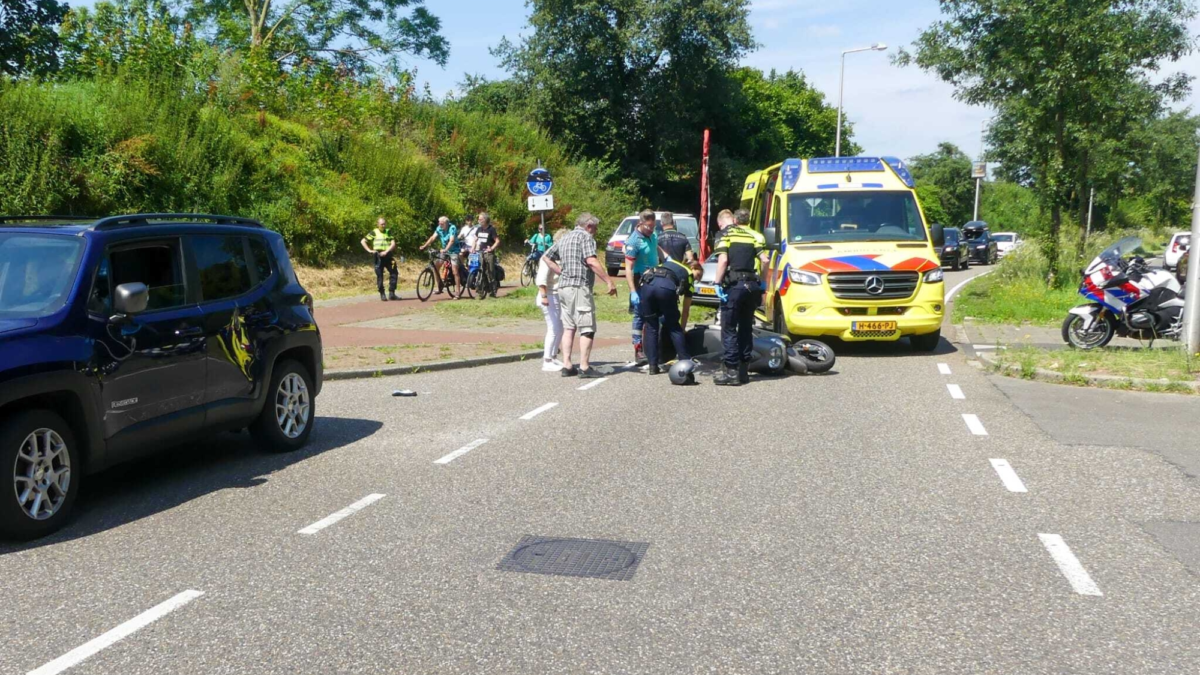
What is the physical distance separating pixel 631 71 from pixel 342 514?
4345 cm

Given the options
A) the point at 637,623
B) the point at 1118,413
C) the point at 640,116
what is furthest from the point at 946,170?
the point at 637,623

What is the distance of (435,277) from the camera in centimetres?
2288

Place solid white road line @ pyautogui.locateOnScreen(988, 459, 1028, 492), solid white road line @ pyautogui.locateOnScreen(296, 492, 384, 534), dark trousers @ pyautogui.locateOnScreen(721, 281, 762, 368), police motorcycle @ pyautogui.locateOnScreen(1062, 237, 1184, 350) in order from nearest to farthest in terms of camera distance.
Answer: solid white road line @ pyautogui.locateOnScreen(296, 492, 384, 534) → solid white road line @ pyautogui.locateOnScreen(988, 459, 1028, 492) → dark trousers @ pyautogui.locateOnScreen(721, 281, 762, 368) → police motorcycle @ pyautogui.locateOnScreen(1062, 237, 1184, 350)

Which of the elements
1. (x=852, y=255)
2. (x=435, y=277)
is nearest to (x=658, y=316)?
(x=852, y=255)

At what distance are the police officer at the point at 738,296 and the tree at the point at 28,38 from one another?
63.6 feet

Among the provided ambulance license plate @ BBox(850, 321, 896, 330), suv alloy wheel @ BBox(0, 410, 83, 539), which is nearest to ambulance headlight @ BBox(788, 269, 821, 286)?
ambulance license plate @ BBox(850, 321, 896, 330)

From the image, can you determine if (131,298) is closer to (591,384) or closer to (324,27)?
(591,384)

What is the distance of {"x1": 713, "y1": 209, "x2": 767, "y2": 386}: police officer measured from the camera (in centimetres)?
1147

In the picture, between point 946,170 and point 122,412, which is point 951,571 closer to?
point 122,412

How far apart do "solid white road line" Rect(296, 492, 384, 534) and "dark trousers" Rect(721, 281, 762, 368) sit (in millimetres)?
5708

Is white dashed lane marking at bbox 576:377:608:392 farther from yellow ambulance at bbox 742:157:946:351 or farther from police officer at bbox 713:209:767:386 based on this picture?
yellow ambulance at bbox 742:157:946:351

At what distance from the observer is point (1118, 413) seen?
9883 millimetres

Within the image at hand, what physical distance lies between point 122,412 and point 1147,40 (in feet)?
67.4

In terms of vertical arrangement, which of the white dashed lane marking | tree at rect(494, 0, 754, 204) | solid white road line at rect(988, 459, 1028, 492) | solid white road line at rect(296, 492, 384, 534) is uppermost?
tree at rect(494, 0, 754, 204)
